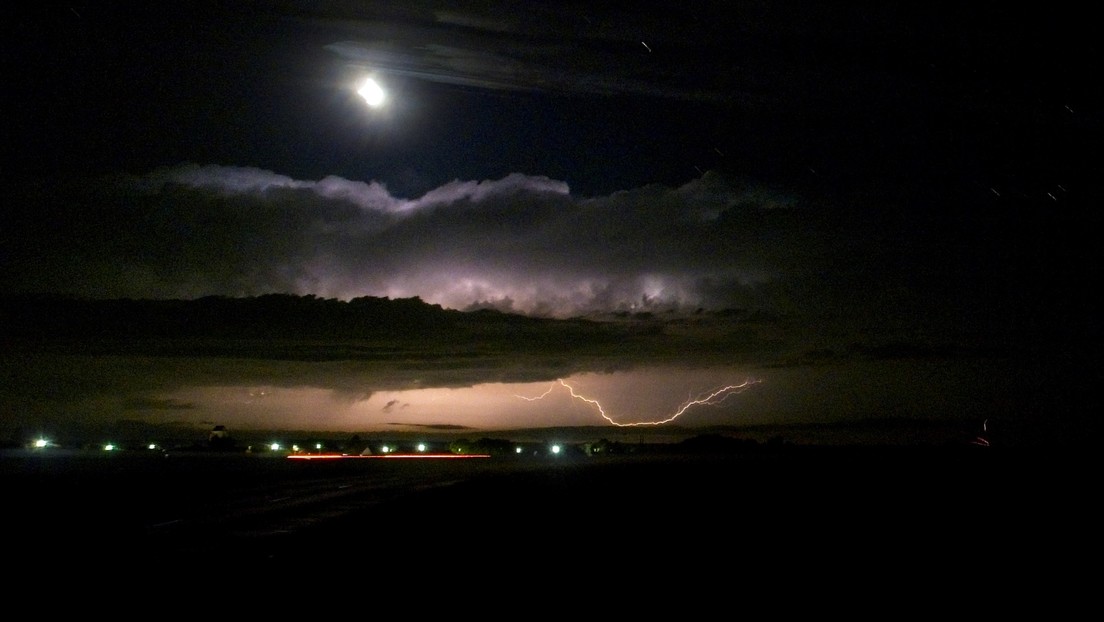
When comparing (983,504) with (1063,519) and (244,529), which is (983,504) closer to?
(1063,519)

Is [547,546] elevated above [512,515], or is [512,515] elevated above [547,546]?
[512,515]

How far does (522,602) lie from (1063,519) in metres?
20.2

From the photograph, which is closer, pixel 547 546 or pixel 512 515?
pixel 547 546

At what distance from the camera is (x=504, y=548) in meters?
19.0

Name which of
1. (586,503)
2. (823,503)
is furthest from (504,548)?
(823,503)

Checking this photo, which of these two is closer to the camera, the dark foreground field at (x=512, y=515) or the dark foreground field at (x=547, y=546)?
the dark foreground field at (x=547, y=546)

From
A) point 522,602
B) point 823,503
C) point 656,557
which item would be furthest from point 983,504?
point 522,602

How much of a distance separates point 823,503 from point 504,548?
54.5 ft

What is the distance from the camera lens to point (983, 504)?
107 ft

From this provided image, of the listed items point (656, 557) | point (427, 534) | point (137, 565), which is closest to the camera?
point (137, 565)

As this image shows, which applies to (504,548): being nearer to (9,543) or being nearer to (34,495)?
(9,543)

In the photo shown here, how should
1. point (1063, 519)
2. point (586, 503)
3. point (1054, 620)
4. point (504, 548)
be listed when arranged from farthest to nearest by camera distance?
point (586, 503) < point (1063, 519) < point (504, 548) < point (1054, 620)

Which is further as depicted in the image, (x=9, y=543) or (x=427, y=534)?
(x=427, y=534)

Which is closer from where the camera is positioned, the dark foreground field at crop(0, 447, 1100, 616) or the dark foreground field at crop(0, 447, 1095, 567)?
the dark foreground field at crop(0, 447, 1100, 616)
